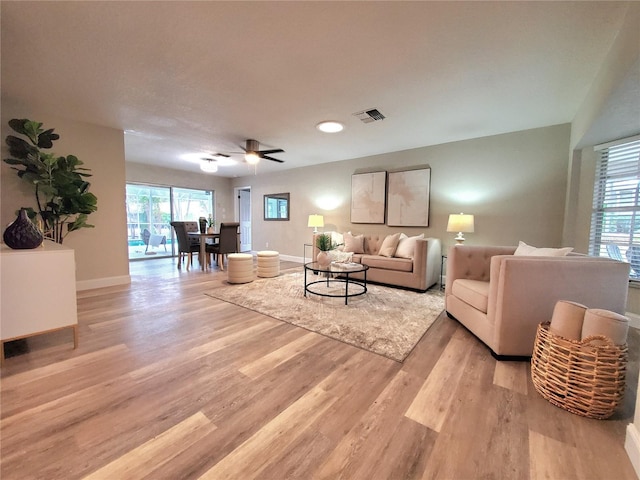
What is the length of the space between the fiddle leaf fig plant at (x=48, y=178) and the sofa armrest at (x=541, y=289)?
4687 mm

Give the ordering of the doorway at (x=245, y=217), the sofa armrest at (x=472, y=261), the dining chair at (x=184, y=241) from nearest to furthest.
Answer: the sofa armrest at (x=472, y=261), the dining chair at (x=184, y=241), the doorway at (x=245, y=217)

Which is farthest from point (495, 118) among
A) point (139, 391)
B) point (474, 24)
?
point (139, 391)

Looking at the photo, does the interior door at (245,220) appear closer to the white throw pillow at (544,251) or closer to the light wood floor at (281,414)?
the light wood floor at (281,414)

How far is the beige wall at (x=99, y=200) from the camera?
339cm

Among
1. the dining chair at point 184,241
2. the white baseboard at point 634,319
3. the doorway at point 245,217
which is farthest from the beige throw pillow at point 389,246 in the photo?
the doorway at point 245,217

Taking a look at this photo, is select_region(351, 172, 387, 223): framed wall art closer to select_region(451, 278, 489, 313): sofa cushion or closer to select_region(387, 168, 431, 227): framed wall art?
select_region(387, 168, 431, 227): framed wall art

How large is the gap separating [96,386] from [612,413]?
3011mm

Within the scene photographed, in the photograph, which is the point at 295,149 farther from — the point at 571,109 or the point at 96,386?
the point at 96,386

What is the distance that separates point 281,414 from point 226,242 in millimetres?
4400

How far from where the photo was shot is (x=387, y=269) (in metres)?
3.96

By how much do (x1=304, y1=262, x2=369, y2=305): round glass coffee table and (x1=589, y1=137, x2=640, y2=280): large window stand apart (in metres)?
2.73

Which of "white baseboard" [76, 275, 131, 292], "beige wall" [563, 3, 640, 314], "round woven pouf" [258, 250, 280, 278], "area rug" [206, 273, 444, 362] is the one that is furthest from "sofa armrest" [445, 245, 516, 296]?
"white baseboard" [76, 275, 131, 292]

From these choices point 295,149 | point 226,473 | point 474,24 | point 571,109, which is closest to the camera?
point 226,473

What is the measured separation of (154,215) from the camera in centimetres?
674
